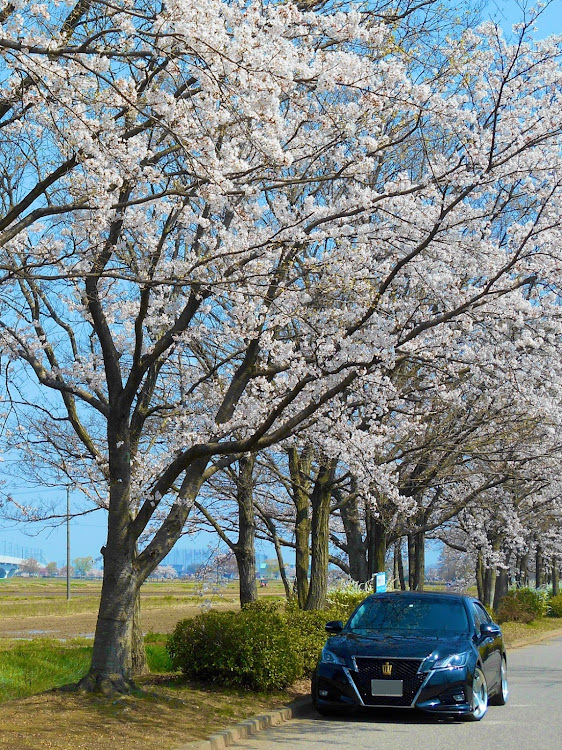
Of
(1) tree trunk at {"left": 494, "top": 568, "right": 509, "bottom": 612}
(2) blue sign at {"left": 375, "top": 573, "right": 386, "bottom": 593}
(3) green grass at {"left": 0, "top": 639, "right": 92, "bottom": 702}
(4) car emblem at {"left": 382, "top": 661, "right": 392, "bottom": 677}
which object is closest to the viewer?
(4) car emblem at {"left": 382, "top": 661, "right": 392, "bottom": 677}

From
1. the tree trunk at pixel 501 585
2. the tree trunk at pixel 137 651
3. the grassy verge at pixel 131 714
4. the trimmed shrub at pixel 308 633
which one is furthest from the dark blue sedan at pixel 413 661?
the tree trunk at pixel 501 585

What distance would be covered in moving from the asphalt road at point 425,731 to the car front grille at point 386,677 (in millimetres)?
260

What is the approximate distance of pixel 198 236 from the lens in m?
11.5

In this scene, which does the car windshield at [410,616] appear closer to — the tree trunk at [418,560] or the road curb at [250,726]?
the road curb at [250,726]

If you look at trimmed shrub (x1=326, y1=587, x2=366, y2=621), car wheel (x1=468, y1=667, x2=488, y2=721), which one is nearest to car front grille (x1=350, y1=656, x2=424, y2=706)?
car wheel (x1=468, y1=667, x2=488, y2=721)

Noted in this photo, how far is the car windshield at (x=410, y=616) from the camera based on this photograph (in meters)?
10.5

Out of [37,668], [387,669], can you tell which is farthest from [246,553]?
[387,669]

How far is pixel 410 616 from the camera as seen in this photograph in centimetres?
1077

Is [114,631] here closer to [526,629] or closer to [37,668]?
[37,668]

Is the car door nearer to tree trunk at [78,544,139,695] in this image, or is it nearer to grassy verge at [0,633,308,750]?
grassy verge at [0,633,308,750]

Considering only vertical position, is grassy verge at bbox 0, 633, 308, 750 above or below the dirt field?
above

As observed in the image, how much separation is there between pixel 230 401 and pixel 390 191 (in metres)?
3.24

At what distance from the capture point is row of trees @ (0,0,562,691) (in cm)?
759

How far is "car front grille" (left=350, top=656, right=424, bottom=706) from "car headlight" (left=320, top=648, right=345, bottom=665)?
21 cm
